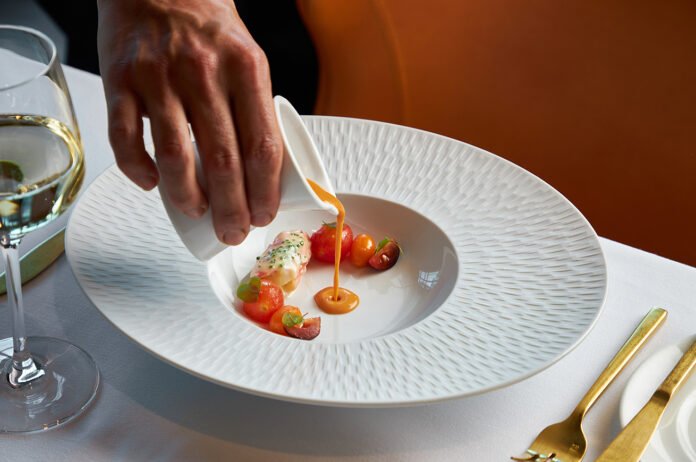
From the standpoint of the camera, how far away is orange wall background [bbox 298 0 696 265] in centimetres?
187

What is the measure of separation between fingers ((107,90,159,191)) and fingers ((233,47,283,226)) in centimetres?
11

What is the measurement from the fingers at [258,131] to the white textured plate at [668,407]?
469mm

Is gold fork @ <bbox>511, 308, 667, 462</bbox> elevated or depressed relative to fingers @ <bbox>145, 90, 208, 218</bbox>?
depressed

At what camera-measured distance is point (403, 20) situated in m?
2.13

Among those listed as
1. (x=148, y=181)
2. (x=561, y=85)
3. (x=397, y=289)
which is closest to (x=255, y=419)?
(x=148, y=181)

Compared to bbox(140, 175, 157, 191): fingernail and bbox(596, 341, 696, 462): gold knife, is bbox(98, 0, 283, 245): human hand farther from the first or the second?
bbox(596, 341, 696, 462): gold knife


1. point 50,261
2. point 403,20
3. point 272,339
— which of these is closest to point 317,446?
point 272,339

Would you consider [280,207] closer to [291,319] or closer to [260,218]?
[260,218]

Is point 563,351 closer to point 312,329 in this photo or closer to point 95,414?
point 312,329

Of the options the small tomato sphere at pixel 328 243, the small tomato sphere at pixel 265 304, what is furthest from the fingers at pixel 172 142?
the small tomato sphere at pixel 328 243

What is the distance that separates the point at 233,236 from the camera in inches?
36.4

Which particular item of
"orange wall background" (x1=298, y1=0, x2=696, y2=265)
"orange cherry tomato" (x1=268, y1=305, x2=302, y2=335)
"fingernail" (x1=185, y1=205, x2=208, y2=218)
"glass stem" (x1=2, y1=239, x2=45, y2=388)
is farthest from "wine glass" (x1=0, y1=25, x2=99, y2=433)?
"orange wall background" (x1=298, y1=0, x2=696, y2=265)

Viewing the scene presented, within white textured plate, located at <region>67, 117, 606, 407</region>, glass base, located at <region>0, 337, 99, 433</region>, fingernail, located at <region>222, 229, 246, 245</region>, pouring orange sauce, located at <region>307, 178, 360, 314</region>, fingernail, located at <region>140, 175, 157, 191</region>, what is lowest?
glass base, located at <region>0, 337, 99, 433</region>

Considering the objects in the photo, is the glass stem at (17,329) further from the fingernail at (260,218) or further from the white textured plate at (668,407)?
the white textured plate at (668,407)
